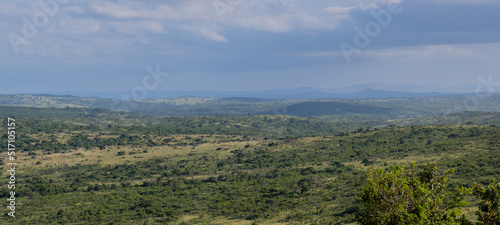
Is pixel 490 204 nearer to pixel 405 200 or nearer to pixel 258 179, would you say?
pixel 405 200

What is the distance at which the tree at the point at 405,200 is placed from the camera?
16.8 meters

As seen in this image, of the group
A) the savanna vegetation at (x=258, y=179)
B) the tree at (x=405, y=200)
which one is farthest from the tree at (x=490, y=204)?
the tree at (x=405, y=200)

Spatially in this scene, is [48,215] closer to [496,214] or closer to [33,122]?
[496,214]

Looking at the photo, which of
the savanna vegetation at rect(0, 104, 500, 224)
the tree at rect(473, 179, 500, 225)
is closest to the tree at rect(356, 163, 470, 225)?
the savanna vegetation at rect(0, 104, 500, 224)


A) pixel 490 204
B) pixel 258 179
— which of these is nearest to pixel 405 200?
pixel 490 204

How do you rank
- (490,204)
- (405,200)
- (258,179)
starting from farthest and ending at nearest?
(258,179) → (490,204) → (405,200)

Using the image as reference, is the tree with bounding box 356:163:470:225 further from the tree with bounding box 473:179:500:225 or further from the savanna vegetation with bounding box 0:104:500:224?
the tree with bounding box 473:179:500:225

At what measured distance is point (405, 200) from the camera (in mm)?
17203

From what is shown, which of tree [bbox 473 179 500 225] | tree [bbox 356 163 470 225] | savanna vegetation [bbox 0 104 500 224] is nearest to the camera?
tree [bbox 356 163 470 225]

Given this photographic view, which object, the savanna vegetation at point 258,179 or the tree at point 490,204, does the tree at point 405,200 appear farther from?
the tree at point 490,204

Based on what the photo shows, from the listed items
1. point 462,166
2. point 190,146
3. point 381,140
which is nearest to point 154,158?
point 190,146

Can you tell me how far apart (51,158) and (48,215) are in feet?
224

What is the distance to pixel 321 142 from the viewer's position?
130125mm

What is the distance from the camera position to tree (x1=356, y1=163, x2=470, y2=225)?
1681cm
